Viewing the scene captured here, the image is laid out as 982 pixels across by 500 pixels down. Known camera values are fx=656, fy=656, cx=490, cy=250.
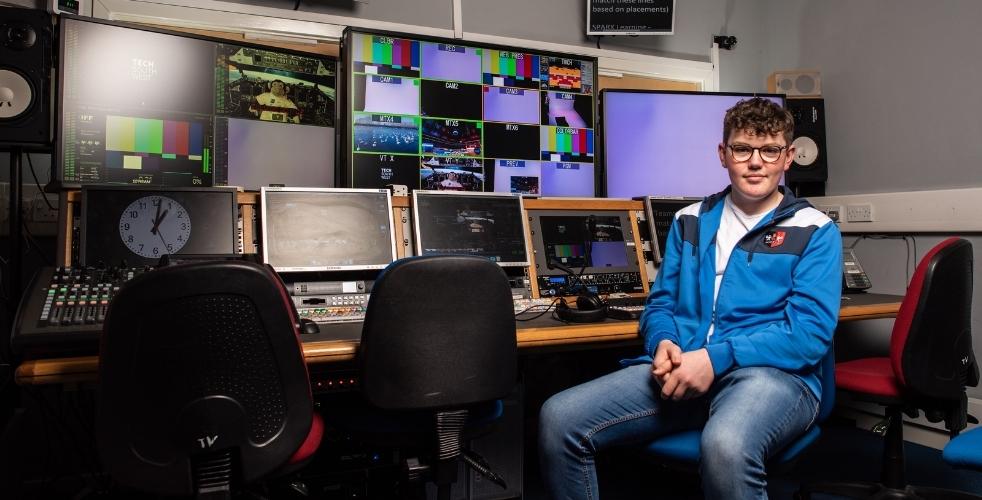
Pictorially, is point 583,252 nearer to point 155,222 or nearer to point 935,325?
point 935,325

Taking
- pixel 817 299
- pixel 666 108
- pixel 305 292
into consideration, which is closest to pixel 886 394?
pixel 817 299

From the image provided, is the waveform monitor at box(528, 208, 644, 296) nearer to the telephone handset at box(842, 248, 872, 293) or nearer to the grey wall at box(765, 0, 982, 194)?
the telephone handset at box(842, 248, 872, 293)

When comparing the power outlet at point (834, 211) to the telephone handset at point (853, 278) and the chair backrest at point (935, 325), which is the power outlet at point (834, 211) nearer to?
the telephone handset at point (853, 278)

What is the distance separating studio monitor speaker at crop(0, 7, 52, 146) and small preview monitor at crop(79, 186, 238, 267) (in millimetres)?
226

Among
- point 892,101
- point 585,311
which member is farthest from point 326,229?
point 892,101

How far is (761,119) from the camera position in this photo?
163 cm

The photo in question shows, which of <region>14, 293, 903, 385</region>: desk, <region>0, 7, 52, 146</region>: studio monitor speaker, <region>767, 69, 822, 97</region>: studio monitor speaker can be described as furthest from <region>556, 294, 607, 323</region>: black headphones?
<region>767, 69, 822, 97</region>: studio monitor speaker

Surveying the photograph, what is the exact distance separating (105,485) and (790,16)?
387cm

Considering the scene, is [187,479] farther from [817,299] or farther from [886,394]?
[886,394]

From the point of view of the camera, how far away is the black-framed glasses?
1.63 m

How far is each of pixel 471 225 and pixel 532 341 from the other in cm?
66

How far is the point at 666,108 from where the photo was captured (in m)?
2.78

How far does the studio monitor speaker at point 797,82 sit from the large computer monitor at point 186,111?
224 cm

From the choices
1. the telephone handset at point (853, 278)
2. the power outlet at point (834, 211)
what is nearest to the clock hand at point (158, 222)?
the telephone handset at point (853, 278)
